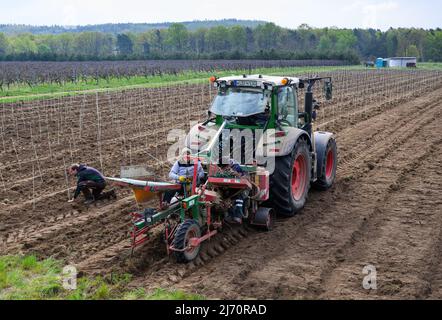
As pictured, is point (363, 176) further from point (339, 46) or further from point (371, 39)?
point (371, 39)

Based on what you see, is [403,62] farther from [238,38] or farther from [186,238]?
[186,238]

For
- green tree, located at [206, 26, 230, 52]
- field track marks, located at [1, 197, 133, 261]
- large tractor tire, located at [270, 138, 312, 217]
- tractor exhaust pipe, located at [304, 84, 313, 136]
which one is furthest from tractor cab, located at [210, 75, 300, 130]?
green tree, located at [206, 26, 230, 52]

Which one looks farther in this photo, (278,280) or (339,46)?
(339,46)

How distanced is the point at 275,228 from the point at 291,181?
841 mm

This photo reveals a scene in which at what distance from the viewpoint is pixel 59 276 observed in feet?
19.8

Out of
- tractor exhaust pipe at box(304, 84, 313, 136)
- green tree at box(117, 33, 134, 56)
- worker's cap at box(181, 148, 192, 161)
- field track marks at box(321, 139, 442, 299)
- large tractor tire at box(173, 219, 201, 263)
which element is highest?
A: green tree at box(117, 33, 134, 56)

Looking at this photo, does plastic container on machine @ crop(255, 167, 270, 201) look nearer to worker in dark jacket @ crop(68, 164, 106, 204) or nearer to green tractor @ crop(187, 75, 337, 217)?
green tractor @ crop(187, 75, 337, 217)

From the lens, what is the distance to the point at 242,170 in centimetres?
729

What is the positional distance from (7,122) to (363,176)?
40.5ft

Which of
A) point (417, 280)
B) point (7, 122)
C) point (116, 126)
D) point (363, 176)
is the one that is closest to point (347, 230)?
point (417, 280)

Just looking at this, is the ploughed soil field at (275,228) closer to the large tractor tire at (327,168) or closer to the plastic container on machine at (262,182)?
the large tractor tire at (327,168)

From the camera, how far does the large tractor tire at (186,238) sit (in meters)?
6.18

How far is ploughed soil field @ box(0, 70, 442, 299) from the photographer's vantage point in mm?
5969

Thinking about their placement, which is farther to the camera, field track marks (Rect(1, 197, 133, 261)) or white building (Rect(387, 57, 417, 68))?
white building (Rect(387, 57, 417, 68))
